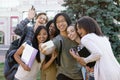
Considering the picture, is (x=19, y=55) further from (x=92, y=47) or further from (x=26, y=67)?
(x=92, y=47)

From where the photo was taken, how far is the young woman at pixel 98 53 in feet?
12.7

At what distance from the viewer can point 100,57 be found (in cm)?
390

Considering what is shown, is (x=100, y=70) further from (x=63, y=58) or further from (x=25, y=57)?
(x=25, y=57)

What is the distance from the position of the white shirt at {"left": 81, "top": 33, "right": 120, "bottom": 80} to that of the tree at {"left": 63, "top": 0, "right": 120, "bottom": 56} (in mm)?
7416

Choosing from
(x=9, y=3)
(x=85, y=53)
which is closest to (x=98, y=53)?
(x=85, y=53)

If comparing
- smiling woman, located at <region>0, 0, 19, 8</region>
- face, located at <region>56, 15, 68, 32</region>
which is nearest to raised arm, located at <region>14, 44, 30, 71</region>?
face, located at <region>56, 15, 68, 32</region>

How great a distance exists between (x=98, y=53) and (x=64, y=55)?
0.51 meters

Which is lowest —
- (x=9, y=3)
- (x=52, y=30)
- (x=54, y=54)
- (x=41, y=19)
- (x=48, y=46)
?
(x=9, y=3)

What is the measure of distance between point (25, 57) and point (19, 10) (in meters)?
29.9

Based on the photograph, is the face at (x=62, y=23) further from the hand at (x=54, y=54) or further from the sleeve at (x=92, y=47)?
the sleeve at (x=92, y=47)

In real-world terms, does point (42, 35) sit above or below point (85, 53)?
above

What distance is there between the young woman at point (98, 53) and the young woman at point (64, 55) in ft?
0.84

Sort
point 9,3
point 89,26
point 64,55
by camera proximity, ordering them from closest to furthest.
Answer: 1. point 89,26
2. point 64,55
3. point 9,3

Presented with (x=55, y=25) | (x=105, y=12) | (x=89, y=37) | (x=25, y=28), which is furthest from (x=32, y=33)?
(x=105, y=12)
